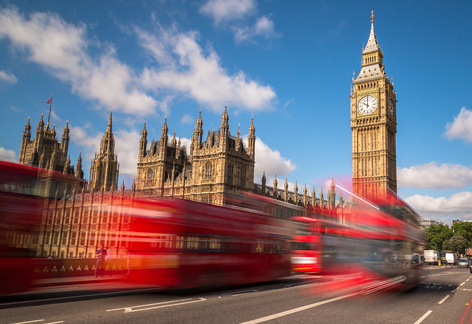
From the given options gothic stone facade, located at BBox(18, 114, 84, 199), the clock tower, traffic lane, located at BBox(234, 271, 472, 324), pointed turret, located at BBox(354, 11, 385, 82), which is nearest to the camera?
traffic lane, located at BBox(234, 271, 472, 324)

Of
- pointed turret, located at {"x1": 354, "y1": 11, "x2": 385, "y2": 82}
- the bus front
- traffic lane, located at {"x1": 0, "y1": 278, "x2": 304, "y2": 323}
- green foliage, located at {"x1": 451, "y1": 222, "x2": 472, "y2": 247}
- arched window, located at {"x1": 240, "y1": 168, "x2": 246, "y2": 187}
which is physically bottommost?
traffic lane, located at {"x1": 0, "y1": 278, "x2": 304, "y2": 323}

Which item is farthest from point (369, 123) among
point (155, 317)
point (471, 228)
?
point (155, 317)

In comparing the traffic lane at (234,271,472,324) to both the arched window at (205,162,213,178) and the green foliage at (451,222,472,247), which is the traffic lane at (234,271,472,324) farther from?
the green foliage at (451,222,472,247)

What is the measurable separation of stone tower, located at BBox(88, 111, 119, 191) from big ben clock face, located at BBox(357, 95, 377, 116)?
191 ft

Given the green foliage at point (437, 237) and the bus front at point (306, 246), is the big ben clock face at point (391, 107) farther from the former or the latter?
the bus front at point (306, 246)

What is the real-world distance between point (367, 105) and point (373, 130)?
5983 millimetres

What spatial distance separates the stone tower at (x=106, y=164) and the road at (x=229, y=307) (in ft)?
239

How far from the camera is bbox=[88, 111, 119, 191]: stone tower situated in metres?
85.1

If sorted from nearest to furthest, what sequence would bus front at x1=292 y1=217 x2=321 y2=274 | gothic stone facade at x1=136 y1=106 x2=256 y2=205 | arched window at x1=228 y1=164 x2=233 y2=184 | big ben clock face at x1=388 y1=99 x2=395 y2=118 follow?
bus front at x1=292 y1=217 x2=321 y2=274
gothic stone facade at x1=136 y1=106 x2=256 y2=205
arched window at x1=228 y1=164 x2=233 y2=184
big ben clock face at x1=388 y1=99 x2=395 y2=118

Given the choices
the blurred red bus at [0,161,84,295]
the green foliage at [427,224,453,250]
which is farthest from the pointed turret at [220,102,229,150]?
the green foliage at [427,224,453,250]

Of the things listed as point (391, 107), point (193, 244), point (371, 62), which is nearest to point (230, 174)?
point (193, 244)

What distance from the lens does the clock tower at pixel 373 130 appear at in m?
82.1

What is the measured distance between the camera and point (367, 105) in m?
84.9

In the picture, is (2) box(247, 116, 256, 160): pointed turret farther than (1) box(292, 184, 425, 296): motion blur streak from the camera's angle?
Yes
